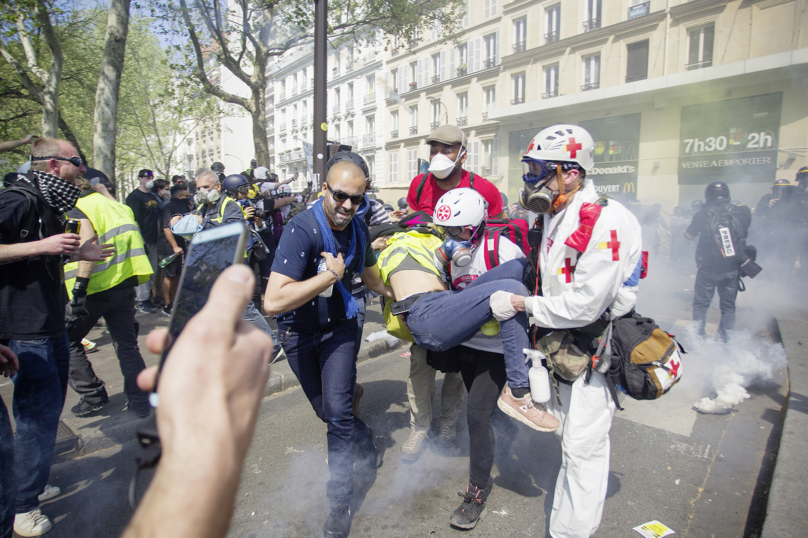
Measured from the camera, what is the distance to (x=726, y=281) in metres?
5.29

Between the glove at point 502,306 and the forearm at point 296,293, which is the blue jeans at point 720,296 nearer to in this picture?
the glove at point 502,306

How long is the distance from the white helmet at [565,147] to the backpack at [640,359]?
0.81 metres

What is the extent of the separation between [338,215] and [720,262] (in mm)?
4973

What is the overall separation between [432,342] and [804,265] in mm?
9775

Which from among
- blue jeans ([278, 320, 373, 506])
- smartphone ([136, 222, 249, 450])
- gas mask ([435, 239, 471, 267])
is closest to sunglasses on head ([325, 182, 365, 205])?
gas mask ([435, 239, 471, 267])

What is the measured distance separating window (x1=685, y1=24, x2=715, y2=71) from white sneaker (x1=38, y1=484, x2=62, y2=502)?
2546 cm

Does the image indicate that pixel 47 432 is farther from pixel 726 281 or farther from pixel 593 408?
pixel 726 281

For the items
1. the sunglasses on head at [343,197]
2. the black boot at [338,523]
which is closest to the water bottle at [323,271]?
the sunglasses on head at [343,197]

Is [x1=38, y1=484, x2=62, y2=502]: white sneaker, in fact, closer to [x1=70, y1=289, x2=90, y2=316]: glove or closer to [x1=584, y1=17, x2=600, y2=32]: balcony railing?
[x1=70, y1=289, x2=90, y2=316]: glove

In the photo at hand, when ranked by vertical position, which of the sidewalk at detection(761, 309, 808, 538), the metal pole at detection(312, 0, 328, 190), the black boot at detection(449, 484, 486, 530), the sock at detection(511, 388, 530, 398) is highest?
the metal pole at detection(312, 0, 328, 190)

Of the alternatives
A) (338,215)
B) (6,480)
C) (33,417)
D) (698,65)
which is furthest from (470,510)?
(698,65)

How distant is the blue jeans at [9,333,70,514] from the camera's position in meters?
2.45

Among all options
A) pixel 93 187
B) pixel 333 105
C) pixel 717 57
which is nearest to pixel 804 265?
pixel 93 187

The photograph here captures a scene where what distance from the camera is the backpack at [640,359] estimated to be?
203cm
